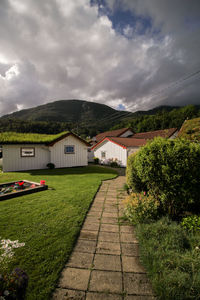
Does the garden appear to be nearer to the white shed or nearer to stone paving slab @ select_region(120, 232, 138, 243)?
stone paving slab @ select_region(120, 232, 138, 243)

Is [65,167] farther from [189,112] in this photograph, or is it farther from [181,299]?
[189,112]

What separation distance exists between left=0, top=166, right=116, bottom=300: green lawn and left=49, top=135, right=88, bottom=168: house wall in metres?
9.40

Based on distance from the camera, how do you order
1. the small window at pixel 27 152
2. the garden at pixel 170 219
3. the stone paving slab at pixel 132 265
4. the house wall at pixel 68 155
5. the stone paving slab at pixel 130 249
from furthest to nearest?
the house wall at pixel 68 155, the small window at pixel 27 152, the stone paving slab at pixel 130 249, the stone paving slab at pixel 132 265, the garden at pixel 170 219

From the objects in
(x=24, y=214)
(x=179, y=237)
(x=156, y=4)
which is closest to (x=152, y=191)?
(x=179, y=237)

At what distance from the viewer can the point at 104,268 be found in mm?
2371

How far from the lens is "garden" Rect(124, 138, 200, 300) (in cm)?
196

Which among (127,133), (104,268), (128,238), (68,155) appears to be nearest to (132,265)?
(104,268)

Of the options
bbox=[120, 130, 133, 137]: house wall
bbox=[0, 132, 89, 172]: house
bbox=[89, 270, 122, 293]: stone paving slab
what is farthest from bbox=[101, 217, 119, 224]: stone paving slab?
bbox=[120, 130, 133, 137]: house wall

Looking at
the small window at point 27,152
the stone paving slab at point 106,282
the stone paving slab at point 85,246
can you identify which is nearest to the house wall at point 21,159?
the small window at point 27,152

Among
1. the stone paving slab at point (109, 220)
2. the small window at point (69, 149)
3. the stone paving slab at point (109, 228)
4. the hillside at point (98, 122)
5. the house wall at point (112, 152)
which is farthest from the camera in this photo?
the hillside at point (98, 122)

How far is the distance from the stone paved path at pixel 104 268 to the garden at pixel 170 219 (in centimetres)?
24

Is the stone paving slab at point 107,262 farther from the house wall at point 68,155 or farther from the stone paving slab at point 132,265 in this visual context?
the house wall at point 68,155

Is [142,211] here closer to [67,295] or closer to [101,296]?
[101,296]

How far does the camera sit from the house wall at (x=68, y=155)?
14988 mm
